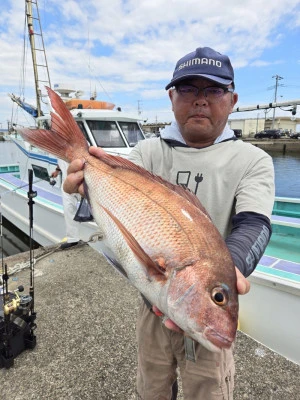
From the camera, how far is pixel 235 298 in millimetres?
1092

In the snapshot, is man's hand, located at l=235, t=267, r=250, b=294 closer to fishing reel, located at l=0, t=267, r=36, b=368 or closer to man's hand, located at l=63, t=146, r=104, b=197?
man's hand, located at l=63, t=146, r=104, b=197

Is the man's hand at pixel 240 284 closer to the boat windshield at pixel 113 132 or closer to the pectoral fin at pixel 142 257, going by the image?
the pectoral fin at pixel 142 257

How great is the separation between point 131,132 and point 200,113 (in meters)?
6.35

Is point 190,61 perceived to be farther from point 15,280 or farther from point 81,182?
point 15,280

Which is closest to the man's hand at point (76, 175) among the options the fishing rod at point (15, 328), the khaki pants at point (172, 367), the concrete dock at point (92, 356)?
the khaki pants at point (172, 367)

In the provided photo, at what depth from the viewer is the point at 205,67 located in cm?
153

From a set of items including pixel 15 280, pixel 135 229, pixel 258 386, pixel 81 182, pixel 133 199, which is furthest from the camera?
pixel 15 280

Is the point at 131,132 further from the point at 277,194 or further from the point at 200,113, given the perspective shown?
the point at 277,194

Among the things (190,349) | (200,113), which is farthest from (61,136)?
(190,349)

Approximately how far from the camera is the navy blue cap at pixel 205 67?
1.51 metres

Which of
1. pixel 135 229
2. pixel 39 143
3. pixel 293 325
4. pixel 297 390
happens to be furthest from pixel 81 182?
pixel 293 325

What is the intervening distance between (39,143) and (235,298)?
1.36 meters

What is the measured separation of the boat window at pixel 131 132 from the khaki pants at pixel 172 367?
6175 millimetres

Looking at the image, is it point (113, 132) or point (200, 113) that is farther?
point (113, 132)
